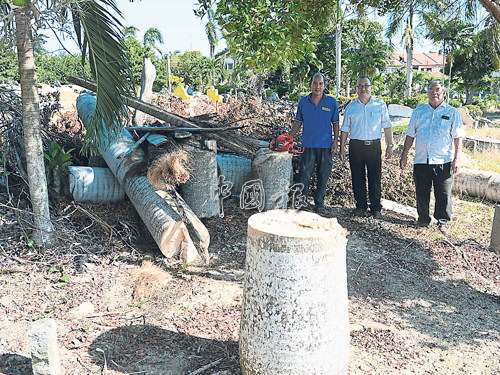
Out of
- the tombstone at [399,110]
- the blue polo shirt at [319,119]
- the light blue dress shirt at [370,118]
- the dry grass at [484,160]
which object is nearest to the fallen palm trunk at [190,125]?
the blue polo shirt at [319,119]

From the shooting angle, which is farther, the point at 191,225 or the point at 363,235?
the point at 363,235

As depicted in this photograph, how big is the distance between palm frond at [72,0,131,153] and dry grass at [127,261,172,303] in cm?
149

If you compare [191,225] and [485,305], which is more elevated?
[191,225]

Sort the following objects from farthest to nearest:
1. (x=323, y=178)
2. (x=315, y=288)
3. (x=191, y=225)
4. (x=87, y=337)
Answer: (x=323, y=178) → (x=191, y=225) → (x=87, y=337) → (x=315, y=288)

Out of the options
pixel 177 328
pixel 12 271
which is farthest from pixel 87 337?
pixel 12 271

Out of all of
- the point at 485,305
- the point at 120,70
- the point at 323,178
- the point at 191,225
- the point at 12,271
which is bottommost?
the point at 485,305

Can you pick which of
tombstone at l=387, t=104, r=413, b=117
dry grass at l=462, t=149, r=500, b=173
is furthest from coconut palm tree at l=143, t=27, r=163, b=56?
dry grass at l=462, t=149, r=500, b=173

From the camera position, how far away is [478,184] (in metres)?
7.86

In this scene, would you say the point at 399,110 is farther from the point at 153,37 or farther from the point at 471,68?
the point at 153,37

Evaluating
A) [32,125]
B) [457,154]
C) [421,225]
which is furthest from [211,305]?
[457,154]

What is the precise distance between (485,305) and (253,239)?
10.0 ft

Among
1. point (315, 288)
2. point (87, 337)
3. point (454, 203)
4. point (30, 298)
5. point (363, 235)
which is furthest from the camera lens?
point (454, 203)

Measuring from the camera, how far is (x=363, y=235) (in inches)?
223

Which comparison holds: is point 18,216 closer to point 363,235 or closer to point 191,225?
point 191,225
